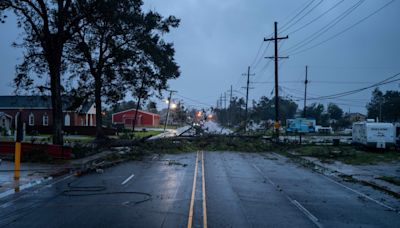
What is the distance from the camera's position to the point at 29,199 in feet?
43.6

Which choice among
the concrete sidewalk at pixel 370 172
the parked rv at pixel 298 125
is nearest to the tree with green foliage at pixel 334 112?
the parked rv at pixel 298 125

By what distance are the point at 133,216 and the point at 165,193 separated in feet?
12.5

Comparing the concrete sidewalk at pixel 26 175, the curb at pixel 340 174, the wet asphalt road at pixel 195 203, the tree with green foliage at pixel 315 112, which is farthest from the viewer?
the tree with green foliage at pixel 315 112

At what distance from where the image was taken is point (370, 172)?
22.2m

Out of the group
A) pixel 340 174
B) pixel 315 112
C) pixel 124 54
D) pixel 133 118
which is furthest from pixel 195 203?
pixel 315 112

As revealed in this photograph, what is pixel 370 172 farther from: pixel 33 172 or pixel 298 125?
pixel 298 125

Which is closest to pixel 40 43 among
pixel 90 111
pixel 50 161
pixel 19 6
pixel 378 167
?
pixel 19 6

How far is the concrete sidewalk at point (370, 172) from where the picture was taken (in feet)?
56.7

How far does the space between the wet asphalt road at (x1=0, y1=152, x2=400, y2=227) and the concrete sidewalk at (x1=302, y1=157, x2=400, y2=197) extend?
1019 mm

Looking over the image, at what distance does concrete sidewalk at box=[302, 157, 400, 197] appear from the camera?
17.3 m

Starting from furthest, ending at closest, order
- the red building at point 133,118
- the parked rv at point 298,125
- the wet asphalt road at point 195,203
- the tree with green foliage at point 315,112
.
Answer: the tree with green foliage at point 315,112, the red building at point 133,118, the parked rv at point 298,125, the wet asphalt road at point 195,203

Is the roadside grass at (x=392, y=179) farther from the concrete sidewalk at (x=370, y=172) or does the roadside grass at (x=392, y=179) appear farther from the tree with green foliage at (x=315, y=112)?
the tree with green foliage at (x=315, y=112)

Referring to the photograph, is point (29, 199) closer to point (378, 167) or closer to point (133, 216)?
point (133, 216)

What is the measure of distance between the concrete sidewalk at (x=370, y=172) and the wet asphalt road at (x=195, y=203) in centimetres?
102
